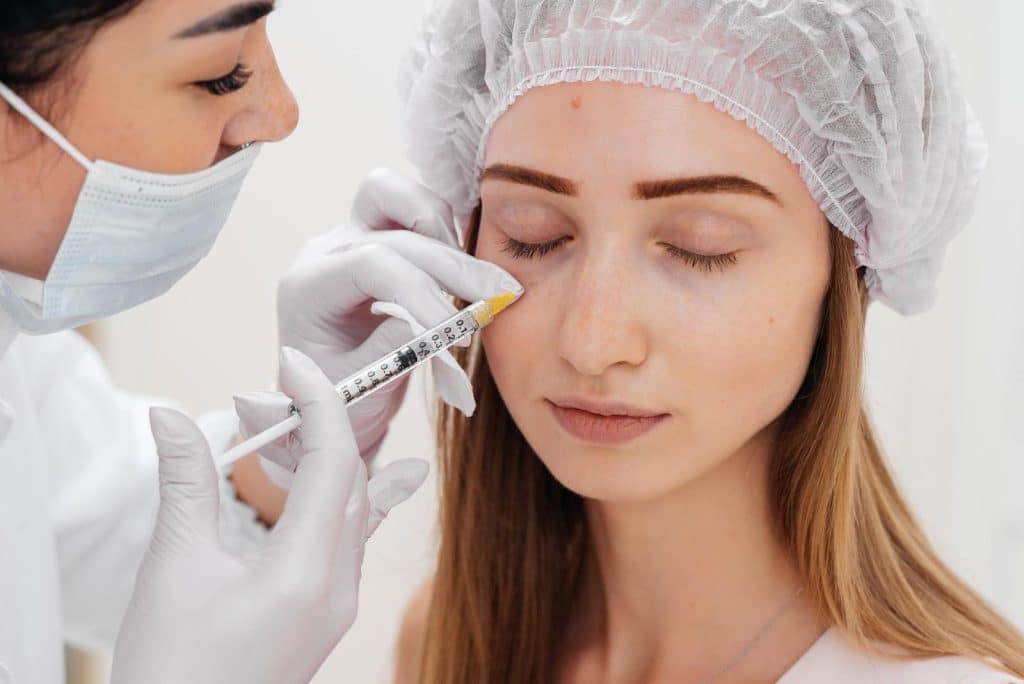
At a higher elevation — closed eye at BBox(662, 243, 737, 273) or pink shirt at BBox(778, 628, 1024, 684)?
closed eye at BBox(662, 243, 737, 273)

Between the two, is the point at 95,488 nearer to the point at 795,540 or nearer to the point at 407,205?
the point at 407,205

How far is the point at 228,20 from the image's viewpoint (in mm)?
1123

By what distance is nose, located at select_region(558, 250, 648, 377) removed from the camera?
1.18 m

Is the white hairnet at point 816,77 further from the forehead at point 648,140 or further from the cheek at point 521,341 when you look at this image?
the cheek at point 521,341

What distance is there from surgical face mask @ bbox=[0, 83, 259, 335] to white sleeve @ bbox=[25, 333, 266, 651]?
18.3 inches

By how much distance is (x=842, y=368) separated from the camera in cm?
129

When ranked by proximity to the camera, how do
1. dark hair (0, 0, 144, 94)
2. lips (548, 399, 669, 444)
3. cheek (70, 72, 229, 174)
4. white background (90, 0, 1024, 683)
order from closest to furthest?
1. dark hair (0, 0, 144, 94)
2. cheek (70, 72, 229, 174)
3. lips (548, 399, 669, 444)
4. white background (90, 0, 1024, 683)

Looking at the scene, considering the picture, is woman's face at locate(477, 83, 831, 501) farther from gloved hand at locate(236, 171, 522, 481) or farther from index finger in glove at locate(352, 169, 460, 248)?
index finger in glove at locate(352, 169, 460, 248)

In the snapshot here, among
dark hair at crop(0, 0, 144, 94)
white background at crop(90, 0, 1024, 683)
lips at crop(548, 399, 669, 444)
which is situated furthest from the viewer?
white background at crop(90, 0, 1024, 683)

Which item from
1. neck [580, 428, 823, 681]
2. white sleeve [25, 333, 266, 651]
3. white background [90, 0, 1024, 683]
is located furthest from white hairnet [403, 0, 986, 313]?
white sleeve [25, 333, 266, 651]

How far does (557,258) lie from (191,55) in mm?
434

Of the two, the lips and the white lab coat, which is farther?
the white lab coat

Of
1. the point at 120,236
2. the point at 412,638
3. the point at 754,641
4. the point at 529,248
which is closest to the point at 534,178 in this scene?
the point at 529,248

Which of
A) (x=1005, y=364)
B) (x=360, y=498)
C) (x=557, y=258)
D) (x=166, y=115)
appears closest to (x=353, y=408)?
(x=360, y=498)
